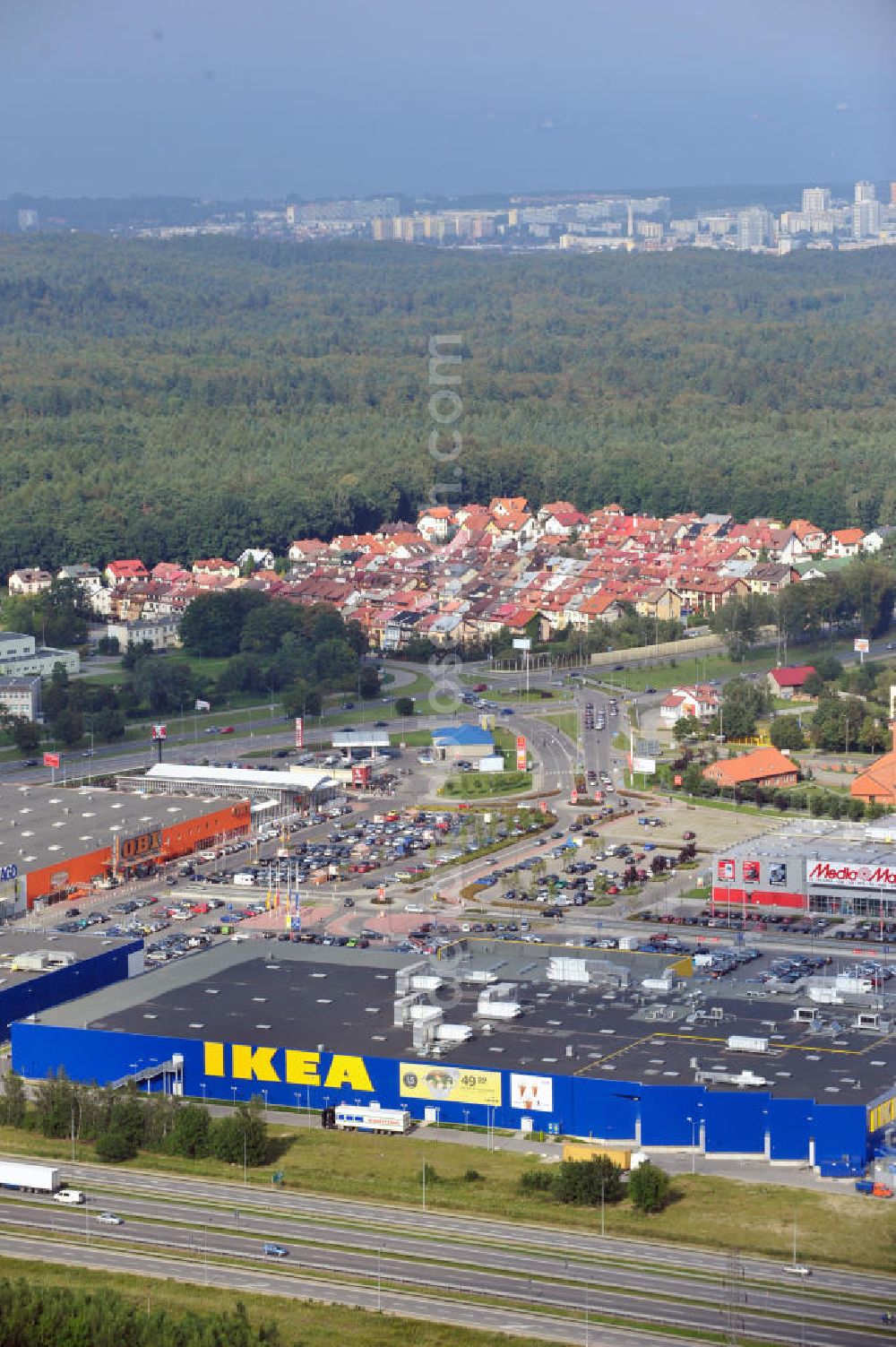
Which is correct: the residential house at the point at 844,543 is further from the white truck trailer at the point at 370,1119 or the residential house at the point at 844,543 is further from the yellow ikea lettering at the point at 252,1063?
the white truck trailer at the point at 370,1119

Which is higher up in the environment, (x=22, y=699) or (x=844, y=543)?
(x=844, y=543)

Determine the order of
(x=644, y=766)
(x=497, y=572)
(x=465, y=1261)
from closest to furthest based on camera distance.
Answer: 1. (x=465, y=1261)
2. (x=644, y=766)
3. (x=497, y=572)

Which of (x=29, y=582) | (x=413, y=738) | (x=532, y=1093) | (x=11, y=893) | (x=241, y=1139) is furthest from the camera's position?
(x=29, y=582)

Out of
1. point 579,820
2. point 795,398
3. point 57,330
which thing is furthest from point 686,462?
point 57,330

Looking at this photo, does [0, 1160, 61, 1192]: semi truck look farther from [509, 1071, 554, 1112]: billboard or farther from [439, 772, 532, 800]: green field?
[439, 772, 532, 800]: green field

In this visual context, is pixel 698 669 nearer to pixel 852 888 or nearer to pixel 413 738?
pixel 413 738

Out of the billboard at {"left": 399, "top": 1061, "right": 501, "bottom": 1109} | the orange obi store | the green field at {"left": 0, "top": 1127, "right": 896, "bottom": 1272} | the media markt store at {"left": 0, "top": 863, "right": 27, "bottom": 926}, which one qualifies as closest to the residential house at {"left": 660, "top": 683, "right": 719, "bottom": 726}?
the orange obi store

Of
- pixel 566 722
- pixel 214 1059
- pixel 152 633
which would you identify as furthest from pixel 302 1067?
pixel 152 633
